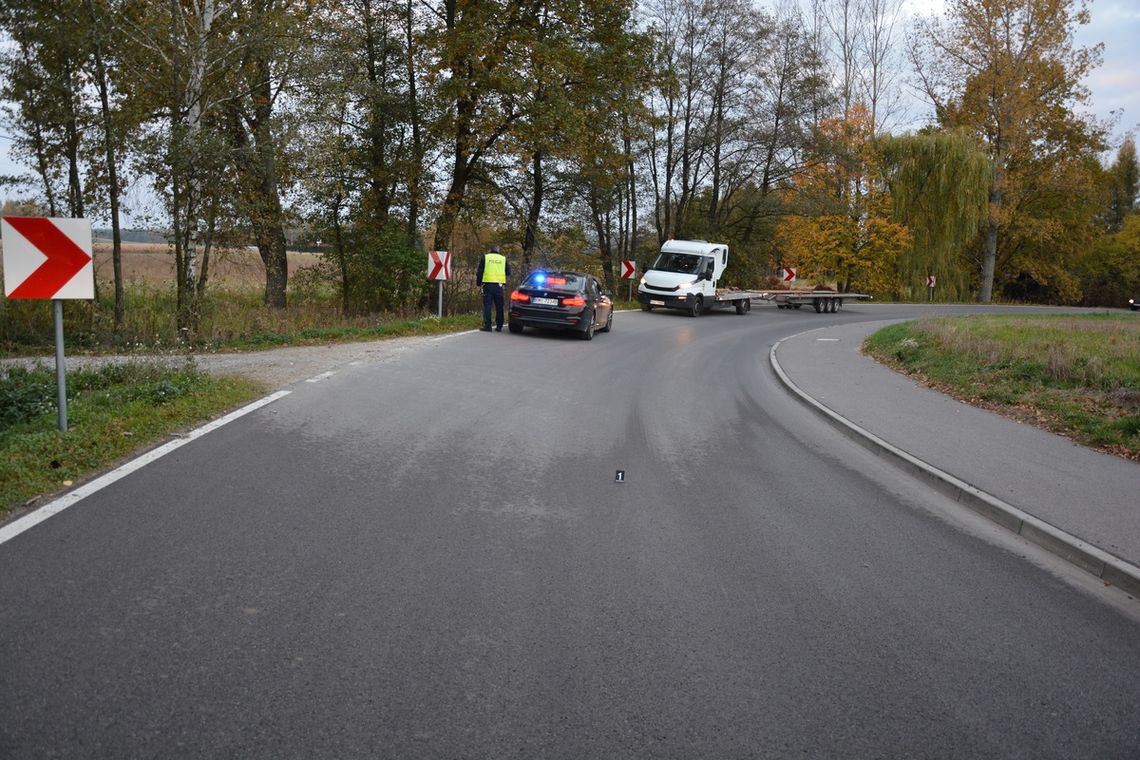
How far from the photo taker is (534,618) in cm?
401

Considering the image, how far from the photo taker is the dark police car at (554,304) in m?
18.2

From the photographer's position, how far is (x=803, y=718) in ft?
10.6

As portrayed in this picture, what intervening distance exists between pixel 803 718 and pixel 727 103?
3910 cm

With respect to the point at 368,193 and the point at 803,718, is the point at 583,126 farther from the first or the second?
the point at 803,718

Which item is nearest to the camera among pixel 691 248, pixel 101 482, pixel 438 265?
pixel 101 482

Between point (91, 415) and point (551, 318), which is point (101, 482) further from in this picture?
point (551, 318)

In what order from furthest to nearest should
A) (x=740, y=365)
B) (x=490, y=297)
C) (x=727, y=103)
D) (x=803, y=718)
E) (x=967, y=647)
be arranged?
(x=727, y=103), (x=490, y=297), (x=740, y=365), (x=967, y=647), (x=803, y=718)

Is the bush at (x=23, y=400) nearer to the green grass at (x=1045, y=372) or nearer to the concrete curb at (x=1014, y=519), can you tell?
the concrete curb at (x=1014, y=519)

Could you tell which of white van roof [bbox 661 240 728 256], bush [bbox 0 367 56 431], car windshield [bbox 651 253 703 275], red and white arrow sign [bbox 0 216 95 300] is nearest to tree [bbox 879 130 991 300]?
white van roof [bbox 661 240 728 256]

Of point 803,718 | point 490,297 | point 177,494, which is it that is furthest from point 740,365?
point 803,718

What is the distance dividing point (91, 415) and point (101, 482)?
2101 millimetres

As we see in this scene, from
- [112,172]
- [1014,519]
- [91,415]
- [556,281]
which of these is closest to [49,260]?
[91,415]

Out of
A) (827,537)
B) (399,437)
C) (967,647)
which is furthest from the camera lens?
(399,437)

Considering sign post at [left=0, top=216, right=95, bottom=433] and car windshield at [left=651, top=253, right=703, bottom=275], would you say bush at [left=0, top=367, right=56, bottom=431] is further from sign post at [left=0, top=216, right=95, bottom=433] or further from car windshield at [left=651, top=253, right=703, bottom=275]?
car windshield at [left=651, top=253, right=703, bottom=275]
